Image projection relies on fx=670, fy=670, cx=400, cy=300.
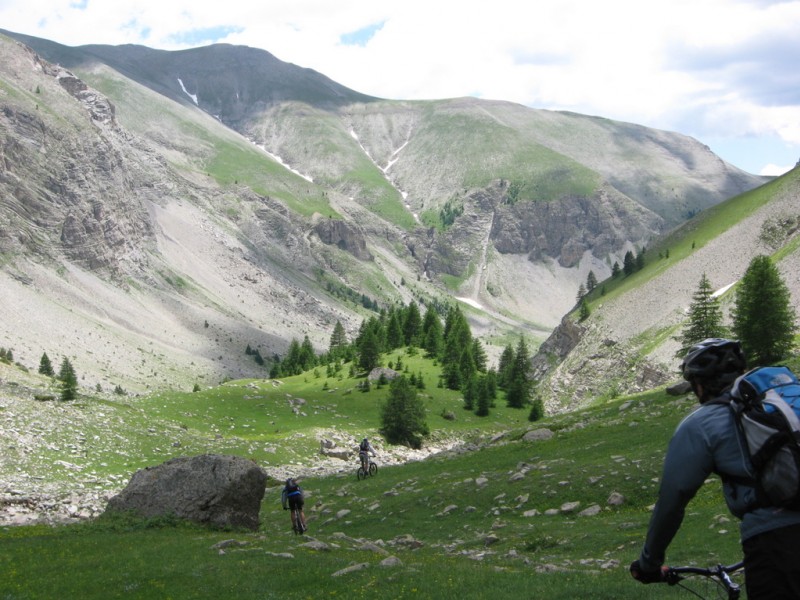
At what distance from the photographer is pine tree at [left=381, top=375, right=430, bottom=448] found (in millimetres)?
71312

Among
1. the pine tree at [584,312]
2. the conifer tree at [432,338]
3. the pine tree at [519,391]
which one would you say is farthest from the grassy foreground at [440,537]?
the pine tree at [584,312]

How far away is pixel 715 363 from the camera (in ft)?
24.8

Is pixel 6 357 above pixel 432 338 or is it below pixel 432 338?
below

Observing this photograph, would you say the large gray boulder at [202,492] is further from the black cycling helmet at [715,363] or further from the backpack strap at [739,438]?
the backpack strap at [739,438]

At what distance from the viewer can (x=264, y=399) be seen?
287 ft

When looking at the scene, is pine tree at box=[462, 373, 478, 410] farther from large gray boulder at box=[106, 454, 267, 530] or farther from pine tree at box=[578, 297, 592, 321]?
large gray boulder at box=[106, 454, 267, 530]

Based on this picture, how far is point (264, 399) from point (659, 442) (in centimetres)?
6169

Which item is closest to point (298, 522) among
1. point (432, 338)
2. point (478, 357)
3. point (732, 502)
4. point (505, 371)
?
point (732, 502)

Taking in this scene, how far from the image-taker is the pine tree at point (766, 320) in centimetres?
5325

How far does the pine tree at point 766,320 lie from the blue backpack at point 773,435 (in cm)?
5201

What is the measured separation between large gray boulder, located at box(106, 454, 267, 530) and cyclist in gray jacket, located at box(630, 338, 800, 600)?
87.7 ft

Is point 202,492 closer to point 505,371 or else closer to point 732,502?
point 732,502

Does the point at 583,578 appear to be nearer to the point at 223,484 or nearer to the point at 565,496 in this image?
the point at 565,496

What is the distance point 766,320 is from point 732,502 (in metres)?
53.3
